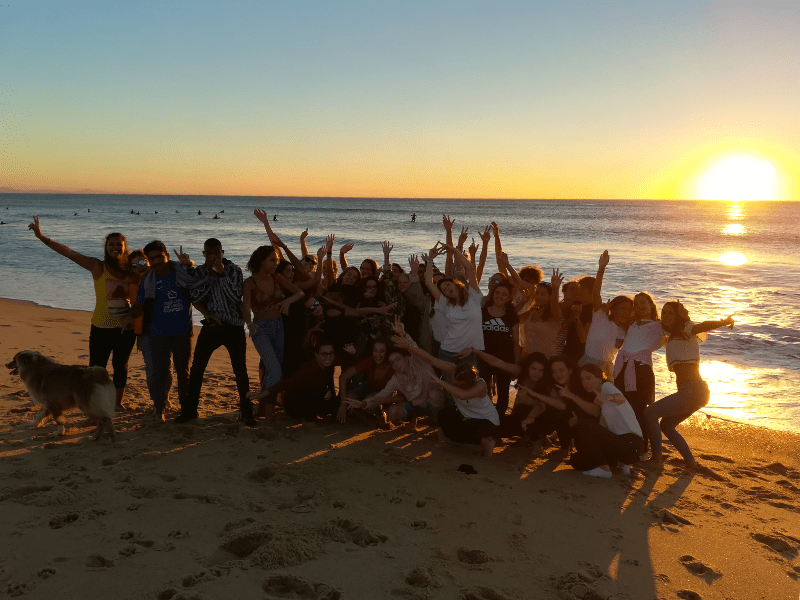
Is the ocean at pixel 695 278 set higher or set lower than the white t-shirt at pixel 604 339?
lower

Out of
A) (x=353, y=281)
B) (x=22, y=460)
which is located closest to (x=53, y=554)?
(x=22, y=460)

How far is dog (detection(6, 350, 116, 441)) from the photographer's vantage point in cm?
533

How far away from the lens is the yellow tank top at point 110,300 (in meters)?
5.90

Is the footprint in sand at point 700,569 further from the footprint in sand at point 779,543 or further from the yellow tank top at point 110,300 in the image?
the yellow tank top at point 110,300

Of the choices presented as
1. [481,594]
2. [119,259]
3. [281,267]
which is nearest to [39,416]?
[119,259]

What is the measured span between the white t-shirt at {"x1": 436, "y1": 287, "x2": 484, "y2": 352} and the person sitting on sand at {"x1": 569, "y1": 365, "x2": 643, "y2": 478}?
1.15 metres

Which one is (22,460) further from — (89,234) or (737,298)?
(89,234)

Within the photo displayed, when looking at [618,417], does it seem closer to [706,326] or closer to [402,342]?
[706,326]

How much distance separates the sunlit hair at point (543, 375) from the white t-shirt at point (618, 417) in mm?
528

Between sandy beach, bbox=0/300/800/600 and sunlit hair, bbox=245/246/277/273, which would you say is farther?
sunlit hair, bbox=245/246/277/273

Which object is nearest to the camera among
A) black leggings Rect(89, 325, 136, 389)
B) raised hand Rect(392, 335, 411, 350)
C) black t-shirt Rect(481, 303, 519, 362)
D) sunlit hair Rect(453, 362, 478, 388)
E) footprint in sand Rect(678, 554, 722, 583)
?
footprint in sand Rect(678, 554, 722, 583)

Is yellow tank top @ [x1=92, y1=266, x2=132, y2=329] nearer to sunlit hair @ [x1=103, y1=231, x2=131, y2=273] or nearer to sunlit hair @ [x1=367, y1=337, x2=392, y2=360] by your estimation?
sunlit hair @ [x1=103, y1=231, x2=131, y2=273]

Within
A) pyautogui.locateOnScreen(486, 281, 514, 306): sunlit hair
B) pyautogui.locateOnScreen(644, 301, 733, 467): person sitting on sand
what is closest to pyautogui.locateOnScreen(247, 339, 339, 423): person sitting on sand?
pyautogui.locateOnScreen(486, 281, 514, 306): sunlit hair

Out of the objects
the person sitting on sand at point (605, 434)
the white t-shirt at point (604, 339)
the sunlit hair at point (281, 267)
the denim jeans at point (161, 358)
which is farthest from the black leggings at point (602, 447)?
the denim jeans at point (161, 358)
